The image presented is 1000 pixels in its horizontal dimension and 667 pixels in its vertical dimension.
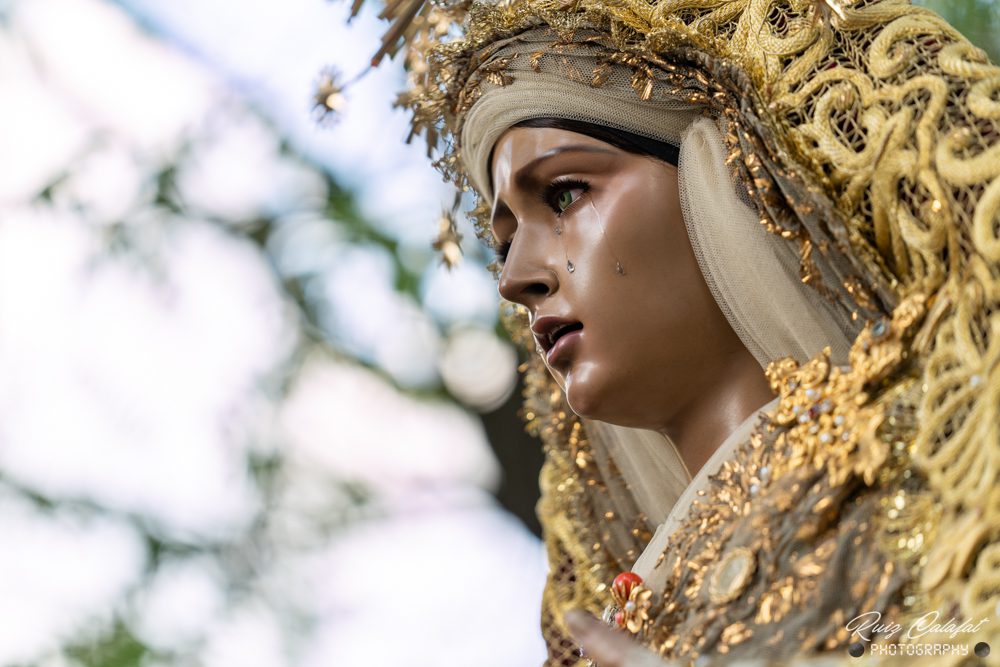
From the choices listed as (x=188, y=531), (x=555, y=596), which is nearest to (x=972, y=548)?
(x=555, y=596)

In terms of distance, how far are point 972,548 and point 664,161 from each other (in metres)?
0.91

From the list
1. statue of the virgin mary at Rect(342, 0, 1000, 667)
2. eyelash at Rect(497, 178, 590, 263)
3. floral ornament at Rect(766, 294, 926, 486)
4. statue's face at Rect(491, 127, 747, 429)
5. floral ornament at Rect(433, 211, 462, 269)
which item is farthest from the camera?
floral ornament at Rect(433, 211, 462, 269)

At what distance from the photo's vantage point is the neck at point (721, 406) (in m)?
2.03

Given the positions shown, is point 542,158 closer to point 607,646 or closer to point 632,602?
point 632,602

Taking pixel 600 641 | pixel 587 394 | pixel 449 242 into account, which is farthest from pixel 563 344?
pixel 449 242

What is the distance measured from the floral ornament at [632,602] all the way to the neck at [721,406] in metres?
0.24

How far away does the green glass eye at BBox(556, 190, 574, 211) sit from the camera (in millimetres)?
2131

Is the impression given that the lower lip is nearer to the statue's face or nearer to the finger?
the statue's face

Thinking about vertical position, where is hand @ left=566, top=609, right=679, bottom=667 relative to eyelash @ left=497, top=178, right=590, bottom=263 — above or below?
below

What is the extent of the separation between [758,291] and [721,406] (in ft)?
0.68

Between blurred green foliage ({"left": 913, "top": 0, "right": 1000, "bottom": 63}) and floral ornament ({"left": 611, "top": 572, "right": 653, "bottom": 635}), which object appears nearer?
floral ornament ({"left": 611, "top": 572, "right": 653, "bottom": 635})

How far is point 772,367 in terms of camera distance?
1916 millimetres

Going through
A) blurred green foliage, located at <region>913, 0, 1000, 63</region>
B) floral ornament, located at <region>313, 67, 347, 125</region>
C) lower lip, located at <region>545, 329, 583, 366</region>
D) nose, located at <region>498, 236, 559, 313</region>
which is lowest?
lower lip, located at <region>545, 329, 583, 366</region>

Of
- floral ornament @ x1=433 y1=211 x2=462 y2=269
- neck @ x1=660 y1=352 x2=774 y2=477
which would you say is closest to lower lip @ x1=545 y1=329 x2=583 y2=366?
neck @ x1=660 y1=352 x2=774 y2=477
